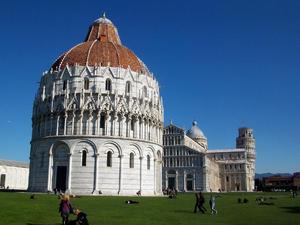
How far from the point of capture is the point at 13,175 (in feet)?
364

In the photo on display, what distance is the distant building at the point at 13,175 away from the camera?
10688 centimetres

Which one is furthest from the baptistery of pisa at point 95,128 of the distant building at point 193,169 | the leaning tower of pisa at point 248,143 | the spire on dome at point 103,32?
the leaning tower of pisa at point 248,143

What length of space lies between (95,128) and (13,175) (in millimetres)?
65593

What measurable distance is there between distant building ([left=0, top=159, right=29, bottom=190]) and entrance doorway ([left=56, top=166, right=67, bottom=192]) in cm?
5458

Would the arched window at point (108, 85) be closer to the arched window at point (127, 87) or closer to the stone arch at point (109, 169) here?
the arched window at point (127, 87)

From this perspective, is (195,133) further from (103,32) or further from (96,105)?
(96,105)

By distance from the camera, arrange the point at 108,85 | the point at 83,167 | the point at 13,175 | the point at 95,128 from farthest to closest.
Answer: the point at 13,175 → the point at 108,85 → the point at 95,128 → the point at 83,167

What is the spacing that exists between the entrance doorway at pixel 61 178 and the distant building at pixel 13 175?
54580 millimetres

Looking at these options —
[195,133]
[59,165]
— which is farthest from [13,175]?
[195,133]

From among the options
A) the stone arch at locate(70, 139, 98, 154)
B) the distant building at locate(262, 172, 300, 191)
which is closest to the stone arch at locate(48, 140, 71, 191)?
the stone arch at locate(70, 139, 98, 154)

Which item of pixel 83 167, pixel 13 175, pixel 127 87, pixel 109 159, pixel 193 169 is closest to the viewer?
pixel 83 167

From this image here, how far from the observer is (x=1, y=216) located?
2103 centimetres

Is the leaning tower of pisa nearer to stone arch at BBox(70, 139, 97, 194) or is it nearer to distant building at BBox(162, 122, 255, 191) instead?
distant building at BBox(162, 122, 255, 191)

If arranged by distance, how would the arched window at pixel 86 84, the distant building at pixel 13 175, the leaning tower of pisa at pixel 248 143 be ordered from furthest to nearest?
1. the leaning tower of pisa at pixel 248 143
2. the distant building at pixel 13 175
3. the arched window at pixel 86 84
